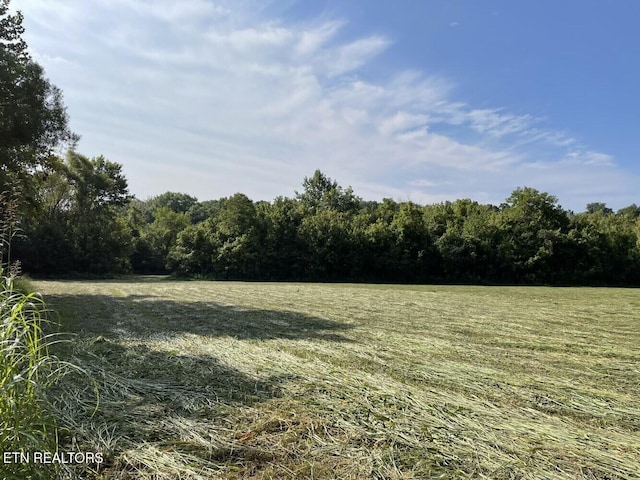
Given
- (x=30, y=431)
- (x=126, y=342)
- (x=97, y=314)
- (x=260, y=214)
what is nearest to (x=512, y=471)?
(x=30, y=431)

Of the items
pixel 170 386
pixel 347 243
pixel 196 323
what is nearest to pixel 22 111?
pixel 196 323

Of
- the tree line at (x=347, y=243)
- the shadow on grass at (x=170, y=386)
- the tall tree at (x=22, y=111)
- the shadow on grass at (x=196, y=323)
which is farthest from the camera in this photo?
the tree line at (x=347, y=243)

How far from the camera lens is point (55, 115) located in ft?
48.0

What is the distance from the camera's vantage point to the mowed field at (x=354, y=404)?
280 cm

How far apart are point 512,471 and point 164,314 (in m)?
9.64

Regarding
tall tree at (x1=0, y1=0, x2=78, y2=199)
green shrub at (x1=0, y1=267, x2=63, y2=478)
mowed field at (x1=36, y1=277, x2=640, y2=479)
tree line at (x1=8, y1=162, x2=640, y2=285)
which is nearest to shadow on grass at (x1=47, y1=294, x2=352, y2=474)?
mowed field at (x1=36, y1=277, x2=640, y2=479)

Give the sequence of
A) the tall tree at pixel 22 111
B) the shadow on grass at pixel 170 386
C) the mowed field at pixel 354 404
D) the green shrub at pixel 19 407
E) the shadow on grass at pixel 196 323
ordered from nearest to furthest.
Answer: the green shrub at pixel 19 407
the mowed field at pixel 354 404
the shadow on grass at pixel 170 386
the shadow on grass at pixel 196 323
the tall tree at pixel 22 111

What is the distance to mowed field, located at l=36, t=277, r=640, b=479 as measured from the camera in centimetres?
280

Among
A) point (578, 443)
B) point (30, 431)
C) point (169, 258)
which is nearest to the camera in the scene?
point (30, 431)

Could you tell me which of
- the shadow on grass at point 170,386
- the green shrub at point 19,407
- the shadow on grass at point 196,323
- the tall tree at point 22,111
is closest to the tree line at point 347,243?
the tall tree at point 22,111

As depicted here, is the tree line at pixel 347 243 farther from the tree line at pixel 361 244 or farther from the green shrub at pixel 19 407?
the green shrub at pixel 19 407

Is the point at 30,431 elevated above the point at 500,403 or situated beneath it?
elevated above

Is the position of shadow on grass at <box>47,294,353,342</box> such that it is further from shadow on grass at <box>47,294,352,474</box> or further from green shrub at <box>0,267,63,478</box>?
green shrub at <box>0,267,63,478</box>

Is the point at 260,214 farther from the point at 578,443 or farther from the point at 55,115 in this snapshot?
the point at 578,443
